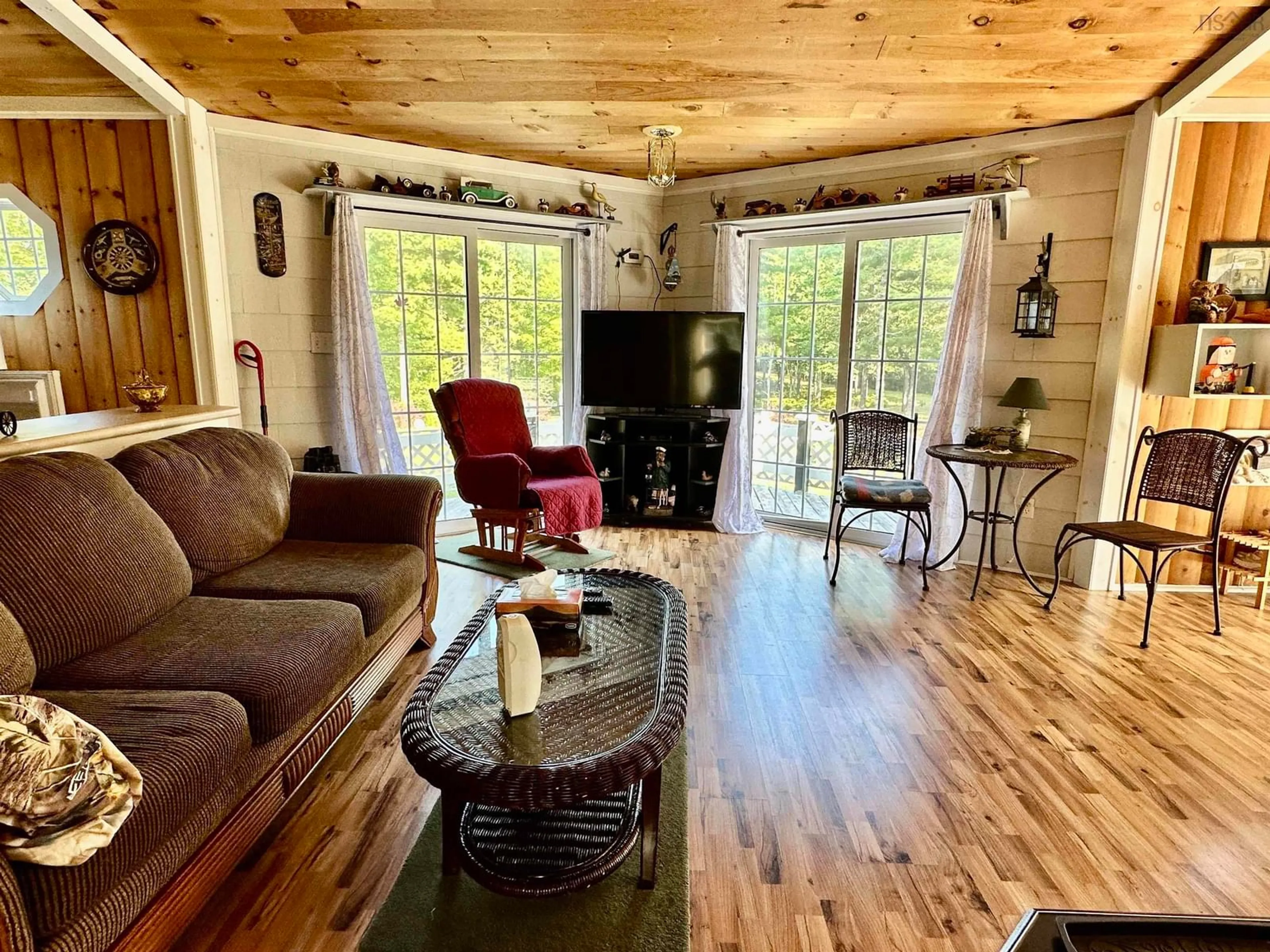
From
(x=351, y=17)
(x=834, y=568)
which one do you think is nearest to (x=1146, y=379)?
(x=834, y=568)

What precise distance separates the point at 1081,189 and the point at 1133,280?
0.57 metres

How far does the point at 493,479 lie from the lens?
3744 mm

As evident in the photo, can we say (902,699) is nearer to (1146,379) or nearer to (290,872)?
(290,872)

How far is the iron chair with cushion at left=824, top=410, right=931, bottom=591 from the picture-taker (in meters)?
3.70

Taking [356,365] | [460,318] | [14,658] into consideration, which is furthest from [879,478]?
[14,658]

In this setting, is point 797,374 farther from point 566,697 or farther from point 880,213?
point 566,697

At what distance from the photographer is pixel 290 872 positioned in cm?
165

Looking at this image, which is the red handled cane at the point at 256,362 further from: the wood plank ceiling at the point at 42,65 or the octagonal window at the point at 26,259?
the wood plank ceiling at the point at 42,65

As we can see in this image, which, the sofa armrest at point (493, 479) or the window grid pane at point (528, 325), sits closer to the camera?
the sofa armrest at point (493, 479)

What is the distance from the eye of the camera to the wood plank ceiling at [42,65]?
2.66 meters

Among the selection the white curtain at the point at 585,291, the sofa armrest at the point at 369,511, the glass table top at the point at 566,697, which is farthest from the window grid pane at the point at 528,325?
the glass table top at the point at 566,697

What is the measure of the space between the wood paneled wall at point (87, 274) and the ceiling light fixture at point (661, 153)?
2.50 meters

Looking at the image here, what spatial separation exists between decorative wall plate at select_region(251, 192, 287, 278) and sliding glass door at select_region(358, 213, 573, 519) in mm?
467

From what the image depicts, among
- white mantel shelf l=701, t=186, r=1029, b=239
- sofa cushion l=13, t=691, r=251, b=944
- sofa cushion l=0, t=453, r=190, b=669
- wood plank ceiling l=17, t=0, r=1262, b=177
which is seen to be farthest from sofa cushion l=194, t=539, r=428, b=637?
white mantel shelf l=701, t=186, r=1029, b=239
